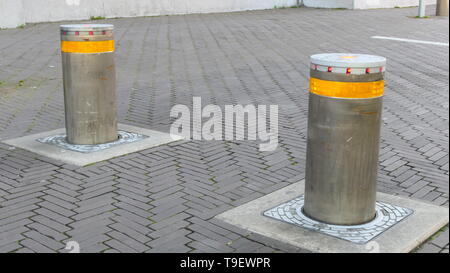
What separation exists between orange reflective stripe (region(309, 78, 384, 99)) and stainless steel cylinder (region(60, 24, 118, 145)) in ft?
8.77

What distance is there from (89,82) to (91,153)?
0.70m

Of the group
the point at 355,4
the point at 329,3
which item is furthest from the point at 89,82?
the point at 329,3

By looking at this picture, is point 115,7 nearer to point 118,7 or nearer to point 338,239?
point 118,7

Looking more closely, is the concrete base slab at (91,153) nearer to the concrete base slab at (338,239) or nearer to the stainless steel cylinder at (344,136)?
the concrete base slab at (338,239)

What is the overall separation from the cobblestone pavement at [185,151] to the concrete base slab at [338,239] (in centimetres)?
10

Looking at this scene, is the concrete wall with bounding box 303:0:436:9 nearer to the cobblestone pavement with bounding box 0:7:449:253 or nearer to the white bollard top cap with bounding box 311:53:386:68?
the cobblestone pavement with bounding box 0:7:449:253

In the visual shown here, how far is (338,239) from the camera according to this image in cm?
396

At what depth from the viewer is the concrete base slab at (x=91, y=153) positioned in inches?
225

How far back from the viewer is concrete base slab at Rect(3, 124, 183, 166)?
18.7 feet

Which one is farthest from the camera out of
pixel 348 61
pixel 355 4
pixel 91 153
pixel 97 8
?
pixel 355 4

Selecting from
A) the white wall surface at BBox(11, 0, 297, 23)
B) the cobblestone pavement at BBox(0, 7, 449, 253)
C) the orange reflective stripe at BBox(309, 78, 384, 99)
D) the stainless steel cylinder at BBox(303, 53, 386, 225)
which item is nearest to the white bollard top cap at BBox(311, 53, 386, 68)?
the stainless steel cylinder at BBox(303, 53, 386, 225)

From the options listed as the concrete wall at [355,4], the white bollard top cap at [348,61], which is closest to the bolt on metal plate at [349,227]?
the white bollard top cap at [348,61]
